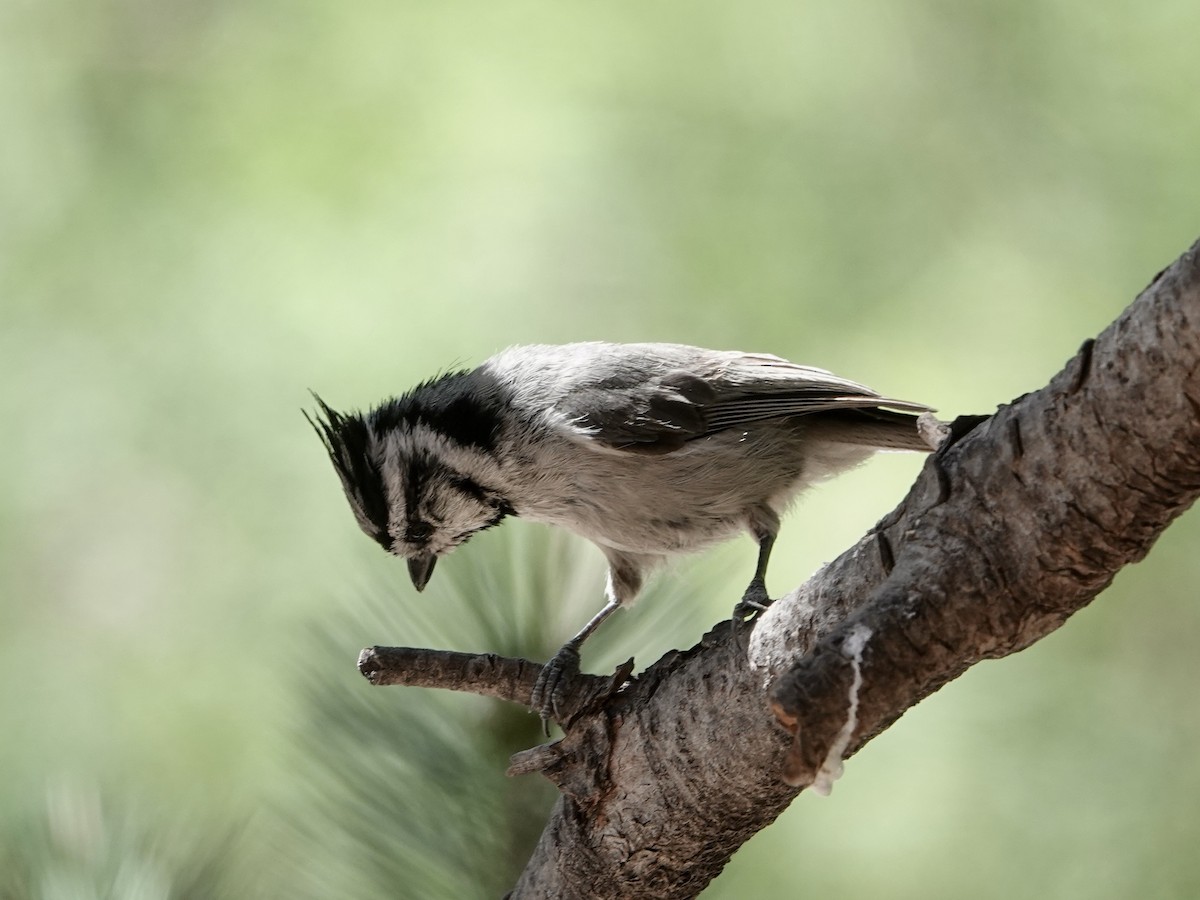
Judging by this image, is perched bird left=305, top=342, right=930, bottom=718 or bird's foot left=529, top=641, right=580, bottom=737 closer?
bird's foot left=529, top=641, right=580, bottom=737

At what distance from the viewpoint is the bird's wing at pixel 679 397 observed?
5.63 ft

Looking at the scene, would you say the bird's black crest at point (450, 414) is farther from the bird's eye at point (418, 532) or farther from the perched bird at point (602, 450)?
the bird's eye at point (418, 532)

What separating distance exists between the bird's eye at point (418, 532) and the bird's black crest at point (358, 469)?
0.03m

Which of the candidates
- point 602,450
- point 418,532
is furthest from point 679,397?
point 418,532

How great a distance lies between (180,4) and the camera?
2891 millimetres

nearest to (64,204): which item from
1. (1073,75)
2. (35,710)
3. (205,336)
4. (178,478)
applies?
(205,336)

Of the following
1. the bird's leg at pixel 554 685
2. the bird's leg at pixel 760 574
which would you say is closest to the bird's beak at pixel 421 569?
the bird's leg at pixel 554 685

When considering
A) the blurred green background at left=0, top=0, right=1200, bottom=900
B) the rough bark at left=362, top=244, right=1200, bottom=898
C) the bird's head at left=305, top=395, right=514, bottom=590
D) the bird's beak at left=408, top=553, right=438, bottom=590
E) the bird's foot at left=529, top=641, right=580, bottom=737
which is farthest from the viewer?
the blurred green background at left=0, top=0, right=1200, bottom=900

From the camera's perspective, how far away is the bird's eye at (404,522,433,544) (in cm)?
164

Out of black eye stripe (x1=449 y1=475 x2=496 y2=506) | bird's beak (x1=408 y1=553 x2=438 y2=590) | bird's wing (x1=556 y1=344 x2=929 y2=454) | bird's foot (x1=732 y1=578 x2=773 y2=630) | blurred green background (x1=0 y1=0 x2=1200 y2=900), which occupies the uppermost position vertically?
blurred green background (x1=0 y1=0 x2=1200 y2=900)

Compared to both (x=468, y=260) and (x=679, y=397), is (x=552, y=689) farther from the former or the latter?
(x=468, y=260)

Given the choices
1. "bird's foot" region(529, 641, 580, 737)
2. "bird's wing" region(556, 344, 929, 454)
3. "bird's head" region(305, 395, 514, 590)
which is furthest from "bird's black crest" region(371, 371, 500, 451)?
"bird's foot" region(529, 641, 580, 737)

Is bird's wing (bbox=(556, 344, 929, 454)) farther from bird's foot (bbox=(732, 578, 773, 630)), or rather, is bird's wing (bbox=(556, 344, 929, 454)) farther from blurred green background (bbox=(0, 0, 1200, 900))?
blurred green background (bbox=(0, 0, 1200, 900))

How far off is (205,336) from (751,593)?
1.70 m
